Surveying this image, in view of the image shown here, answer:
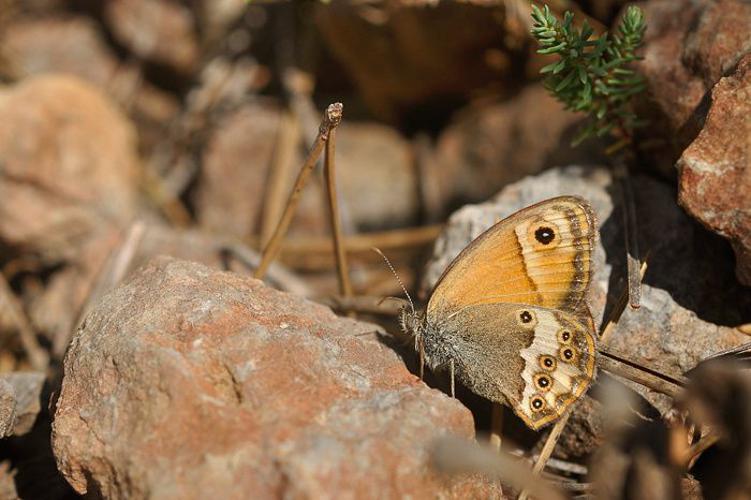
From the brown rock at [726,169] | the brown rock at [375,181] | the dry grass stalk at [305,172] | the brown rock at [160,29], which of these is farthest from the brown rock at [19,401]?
the brown rock at [160,29]

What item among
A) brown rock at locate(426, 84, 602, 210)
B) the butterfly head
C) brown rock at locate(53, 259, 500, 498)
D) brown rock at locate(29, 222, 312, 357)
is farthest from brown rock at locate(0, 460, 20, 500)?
brown rock at locate(426, 84, 602, 210)

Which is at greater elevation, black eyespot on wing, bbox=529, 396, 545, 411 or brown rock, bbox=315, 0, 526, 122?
brown rock, bbox=315, 0, 526, 122

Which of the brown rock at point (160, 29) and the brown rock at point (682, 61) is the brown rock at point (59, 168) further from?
the brown rock at point (682, 61)

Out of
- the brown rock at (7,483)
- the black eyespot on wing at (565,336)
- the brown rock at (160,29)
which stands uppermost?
the brown rock at (160,29)

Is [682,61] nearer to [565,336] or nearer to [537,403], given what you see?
[565,336]

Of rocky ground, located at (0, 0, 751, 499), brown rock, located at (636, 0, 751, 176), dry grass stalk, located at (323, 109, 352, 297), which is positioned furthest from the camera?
dry grass stalk, located at (323, 109, 352, 297)

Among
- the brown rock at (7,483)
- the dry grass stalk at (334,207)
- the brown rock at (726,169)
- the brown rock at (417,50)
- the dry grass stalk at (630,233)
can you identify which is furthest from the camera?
the brown rock at (417,50)

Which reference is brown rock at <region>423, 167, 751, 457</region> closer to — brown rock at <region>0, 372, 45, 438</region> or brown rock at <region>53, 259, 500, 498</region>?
brown rock at <region>53, 259, 500, 498</region>

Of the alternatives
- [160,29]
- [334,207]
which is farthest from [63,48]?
[334,207]

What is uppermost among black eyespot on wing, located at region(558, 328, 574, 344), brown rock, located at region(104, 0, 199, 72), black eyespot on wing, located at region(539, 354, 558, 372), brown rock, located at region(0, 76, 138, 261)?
brown rock, located at region(104, 0, 199, 72)
